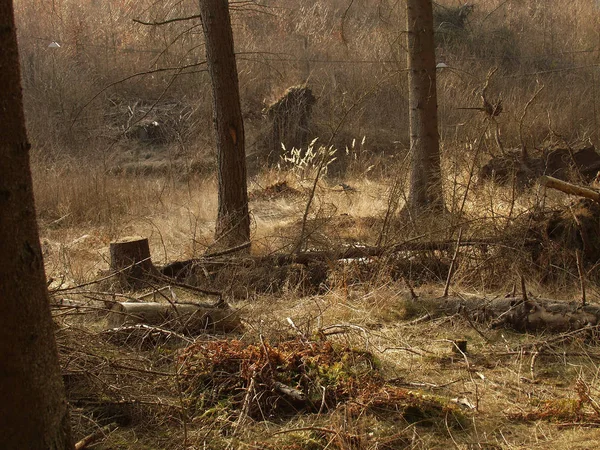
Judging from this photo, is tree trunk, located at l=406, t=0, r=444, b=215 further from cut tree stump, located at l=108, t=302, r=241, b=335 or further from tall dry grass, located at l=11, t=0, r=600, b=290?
cut tree stump, located at l=108, t=302, r=241, b=335

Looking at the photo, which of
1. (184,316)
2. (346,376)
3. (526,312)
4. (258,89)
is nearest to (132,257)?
(184,316)

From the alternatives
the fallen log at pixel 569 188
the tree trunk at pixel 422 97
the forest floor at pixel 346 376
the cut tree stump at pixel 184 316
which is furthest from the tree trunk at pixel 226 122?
the fallen log at pixel 569 188

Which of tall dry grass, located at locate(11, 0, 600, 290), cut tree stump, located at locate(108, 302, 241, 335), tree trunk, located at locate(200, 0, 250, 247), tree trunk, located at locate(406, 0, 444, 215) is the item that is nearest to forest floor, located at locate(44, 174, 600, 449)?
cut tree stump, located at locate(108, 302, 241, 335)

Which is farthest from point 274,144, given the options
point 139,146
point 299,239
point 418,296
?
point 418,296

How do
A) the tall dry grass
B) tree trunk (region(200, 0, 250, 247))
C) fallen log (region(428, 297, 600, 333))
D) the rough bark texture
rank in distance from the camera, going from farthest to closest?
the tall dry grass, tree trunk (region(200, 0, 250, 247)), fallen log (region(428, 297, 600, 333)), the rough bark texture

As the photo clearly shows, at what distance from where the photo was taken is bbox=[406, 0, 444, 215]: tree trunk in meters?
8.34

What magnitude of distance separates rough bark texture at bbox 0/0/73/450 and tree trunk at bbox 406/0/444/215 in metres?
6.30

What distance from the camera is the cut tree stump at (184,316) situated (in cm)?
496

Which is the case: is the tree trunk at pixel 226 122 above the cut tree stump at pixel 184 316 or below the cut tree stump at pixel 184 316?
above

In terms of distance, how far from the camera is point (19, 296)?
7.70 ft

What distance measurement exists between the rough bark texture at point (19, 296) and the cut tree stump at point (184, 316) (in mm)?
2459

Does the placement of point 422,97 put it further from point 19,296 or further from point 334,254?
point 19,296

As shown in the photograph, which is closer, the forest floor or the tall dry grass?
the forest floor

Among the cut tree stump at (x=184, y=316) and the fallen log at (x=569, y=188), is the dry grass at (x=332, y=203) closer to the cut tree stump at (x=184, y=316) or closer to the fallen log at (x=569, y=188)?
the cut tree stump at (x=184, y=316)
